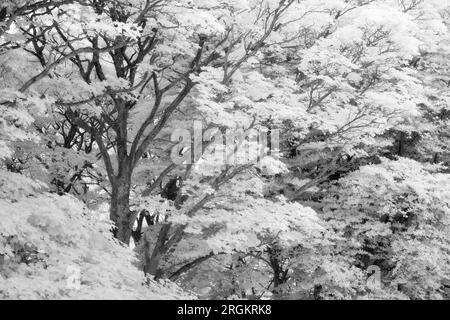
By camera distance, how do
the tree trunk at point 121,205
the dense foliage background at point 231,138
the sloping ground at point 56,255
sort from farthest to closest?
the tree trunk at point 121,205 < the dense foliage background at point 231,138 < the sloping ground at point 56,255

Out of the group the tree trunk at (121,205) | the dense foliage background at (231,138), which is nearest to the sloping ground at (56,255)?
the dense foliage background at (231,138)

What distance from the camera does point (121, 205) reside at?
11.0m

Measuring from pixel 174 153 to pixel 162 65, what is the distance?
221cm

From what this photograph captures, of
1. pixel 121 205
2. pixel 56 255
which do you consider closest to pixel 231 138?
pixel 121 205

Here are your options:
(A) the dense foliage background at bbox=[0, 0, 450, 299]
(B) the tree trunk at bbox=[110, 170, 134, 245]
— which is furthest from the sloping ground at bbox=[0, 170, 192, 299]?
(B) the tree trunk at bbox=[110, 170, 134, 245]

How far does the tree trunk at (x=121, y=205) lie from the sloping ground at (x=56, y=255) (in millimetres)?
3191

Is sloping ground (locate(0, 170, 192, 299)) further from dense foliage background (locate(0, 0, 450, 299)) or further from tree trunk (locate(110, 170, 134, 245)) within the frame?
tree trunk (locate(110, 170, 134, 245))

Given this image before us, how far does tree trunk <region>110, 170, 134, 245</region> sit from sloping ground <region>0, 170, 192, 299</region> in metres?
3.19

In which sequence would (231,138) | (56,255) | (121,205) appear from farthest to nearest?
(121,205)
(231,138)
(56,255)

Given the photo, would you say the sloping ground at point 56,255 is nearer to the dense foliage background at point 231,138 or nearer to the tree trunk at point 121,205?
the dense foliage background at point 231,138

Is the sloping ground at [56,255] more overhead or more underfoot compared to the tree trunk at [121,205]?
more underfoot

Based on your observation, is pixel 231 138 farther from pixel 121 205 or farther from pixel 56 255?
pixel 56 255

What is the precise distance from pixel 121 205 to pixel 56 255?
4177 mm

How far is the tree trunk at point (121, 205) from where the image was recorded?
10953 millimetres
